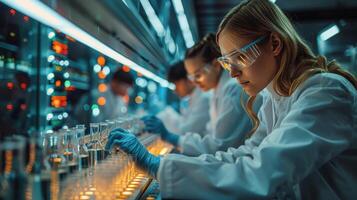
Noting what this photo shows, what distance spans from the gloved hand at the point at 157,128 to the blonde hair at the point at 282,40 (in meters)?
1.38

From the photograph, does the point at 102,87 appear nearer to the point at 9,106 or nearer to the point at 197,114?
the point at 197,114

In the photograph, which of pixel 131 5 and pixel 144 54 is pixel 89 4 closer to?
pixel 131 5

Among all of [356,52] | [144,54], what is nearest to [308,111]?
[144,54]

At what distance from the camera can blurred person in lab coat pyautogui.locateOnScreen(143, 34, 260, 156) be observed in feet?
8.86

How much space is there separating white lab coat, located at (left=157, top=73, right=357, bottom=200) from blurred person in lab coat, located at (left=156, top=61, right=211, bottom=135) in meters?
2.37

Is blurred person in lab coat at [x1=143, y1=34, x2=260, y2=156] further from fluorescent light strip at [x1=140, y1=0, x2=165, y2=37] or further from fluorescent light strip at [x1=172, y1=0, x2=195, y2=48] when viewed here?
fluorescent light strip at [x1=172, y1=0, x2=195, y2=48]

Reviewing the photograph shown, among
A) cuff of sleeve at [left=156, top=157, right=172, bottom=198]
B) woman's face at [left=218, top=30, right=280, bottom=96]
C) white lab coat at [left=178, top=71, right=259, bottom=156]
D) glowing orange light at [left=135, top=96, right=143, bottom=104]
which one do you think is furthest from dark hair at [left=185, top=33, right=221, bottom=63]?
glowing orange light at [left=135, top=96, right=143, bottom=104]

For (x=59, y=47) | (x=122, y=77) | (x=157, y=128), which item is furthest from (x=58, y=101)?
(x=122, y=77)

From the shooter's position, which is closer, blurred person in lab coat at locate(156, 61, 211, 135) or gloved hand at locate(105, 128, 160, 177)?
gloved hand at locate(105, 128, 160, 177)

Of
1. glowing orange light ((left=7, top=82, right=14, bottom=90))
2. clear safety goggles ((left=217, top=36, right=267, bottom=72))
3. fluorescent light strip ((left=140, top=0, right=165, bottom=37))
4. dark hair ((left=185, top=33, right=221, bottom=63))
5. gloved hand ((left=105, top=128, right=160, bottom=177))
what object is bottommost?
gloved hand ((left=105, top=128, right=160, bottom=177))

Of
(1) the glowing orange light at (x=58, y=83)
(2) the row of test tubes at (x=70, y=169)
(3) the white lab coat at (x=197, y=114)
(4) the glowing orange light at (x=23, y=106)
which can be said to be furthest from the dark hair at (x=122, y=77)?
(2) the row of test tubes at (x=70, y=169)

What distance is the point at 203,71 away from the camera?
9.93 feet

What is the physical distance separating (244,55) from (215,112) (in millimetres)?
1659

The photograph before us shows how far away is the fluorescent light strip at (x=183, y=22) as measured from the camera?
11.0 ft
